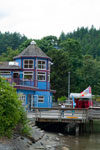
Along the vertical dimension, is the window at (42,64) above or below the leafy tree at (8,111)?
above

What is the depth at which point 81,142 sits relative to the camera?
28.1m

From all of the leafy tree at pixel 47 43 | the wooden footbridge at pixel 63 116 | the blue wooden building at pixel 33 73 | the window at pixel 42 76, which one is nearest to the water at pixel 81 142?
the wooden footbridge at pixel 63 116

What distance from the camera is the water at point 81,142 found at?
25745 mm

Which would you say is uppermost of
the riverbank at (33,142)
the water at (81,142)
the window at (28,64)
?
the window at (28,64)

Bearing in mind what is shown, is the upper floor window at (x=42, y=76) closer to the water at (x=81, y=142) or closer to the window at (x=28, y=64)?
the window at (x=28, y=64)

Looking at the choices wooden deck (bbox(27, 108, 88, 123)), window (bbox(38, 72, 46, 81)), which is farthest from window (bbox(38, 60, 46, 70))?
wooden deck (bbox(27, 108, 88, 123))

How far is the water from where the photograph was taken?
25745 millimetres

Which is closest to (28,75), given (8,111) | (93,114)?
(93,114)

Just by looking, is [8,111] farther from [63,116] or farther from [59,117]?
[63,116]

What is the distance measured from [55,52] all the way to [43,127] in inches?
1429

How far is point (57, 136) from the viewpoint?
99.2ft

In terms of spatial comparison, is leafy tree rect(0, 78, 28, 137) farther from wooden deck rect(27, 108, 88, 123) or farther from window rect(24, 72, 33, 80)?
window rect(24, 72, 33, 80)

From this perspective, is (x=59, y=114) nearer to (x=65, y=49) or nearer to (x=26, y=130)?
(x=26, y=130)

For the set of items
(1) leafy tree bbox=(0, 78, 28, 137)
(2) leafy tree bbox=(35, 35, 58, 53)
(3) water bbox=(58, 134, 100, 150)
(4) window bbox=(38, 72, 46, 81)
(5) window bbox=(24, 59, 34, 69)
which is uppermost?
(2) leafy tree bbox=(35, 35, 58, 53)
